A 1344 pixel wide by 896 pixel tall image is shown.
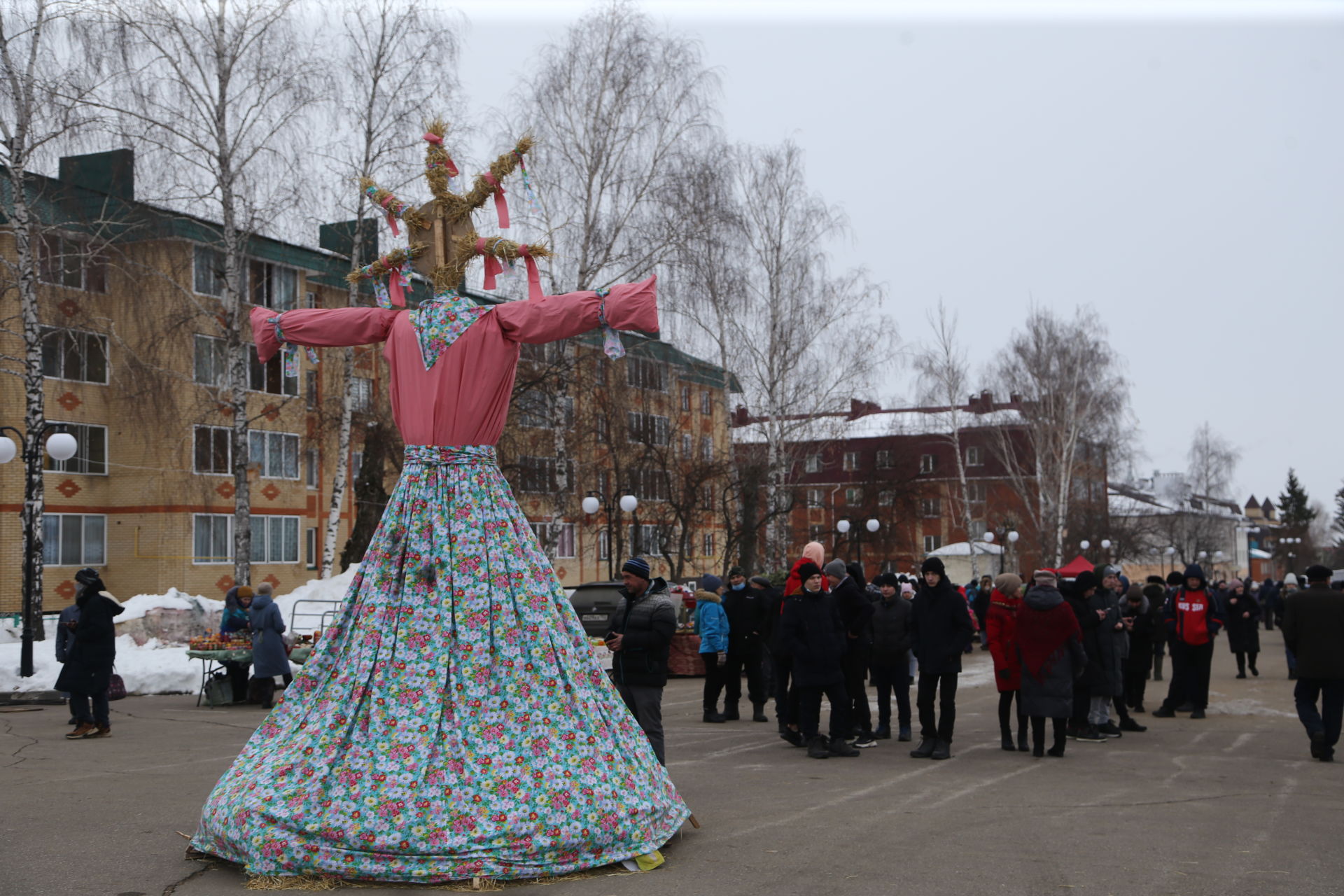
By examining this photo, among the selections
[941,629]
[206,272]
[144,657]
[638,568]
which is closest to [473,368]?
[638,568]

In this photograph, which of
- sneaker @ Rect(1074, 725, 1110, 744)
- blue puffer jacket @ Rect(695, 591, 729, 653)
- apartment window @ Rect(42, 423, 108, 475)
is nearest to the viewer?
sneaker @ Rect(1074, 725, 1110, 744)

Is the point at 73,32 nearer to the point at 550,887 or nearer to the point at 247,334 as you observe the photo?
the point at 247,334

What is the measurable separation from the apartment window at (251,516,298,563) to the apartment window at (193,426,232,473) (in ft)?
7.44

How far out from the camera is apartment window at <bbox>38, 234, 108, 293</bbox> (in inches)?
928

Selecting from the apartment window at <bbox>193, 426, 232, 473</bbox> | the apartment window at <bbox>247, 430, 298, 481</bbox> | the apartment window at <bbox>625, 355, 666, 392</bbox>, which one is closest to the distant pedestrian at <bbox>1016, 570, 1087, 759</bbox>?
the apartment window at <bbox>625, 355, 666, 392</bbox>

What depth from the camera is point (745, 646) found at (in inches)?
589

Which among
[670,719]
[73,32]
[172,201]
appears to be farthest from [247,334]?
[670,719]

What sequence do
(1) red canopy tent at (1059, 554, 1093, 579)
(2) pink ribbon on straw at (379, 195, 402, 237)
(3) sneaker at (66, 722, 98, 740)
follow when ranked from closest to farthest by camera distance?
(2) pink ribbon on straw at (379, 195, 402, 237) < (3) sneaker at (66, 722, 98, 740) < (1) red canopy tent at (1059, 554, 1093, 579)

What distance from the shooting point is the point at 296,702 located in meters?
6.30

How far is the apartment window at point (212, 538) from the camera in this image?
34500 mm

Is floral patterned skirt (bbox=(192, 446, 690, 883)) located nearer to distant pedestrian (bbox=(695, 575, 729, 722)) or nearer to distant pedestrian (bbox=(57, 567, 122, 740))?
distant pedestrian (bbox=(57, 567, 122, 740))

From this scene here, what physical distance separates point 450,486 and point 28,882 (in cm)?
276

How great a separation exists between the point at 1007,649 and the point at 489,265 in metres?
7.06

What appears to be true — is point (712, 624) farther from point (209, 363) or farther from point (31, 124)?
point (209, 363)
